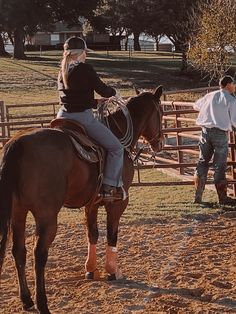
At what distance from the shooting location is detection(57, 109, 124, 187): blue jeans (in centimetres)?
526

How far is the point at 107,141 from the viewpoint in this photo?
17.6 ft

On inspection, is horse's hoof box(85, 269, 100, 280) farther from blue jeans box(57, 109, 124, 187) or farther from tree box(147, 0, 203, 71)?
tree box(147, 0, 203, 71)

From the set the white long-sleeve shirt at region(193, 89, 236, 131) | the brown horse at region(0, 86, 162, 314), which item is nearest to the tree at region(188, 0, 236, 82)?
the white long-sleeve shirt at region(193, 89, 236, 131)

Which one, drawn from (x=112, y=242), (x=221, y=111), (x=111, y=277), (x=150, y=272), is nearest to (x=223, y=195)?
(x=221, y=111)

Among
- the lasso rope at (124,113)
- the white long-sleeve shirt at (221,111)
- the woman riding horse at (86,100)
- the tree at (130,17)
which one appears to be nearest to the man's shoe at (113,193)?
the woman riding horse at (86,100)

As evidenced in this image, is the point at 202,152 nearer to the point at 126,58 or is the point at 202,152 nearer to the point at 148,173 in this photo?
the point at 148,173

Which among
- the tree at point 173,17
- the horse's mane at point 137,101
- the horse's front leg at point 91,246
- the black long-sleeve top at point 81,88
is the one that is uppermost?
the tree at point 173,17

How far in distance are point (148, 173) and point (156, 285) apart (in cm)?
615

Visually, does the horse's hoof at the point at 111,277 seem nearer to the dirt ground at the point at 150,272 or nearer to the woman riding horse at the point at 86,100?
the dirt ground at the point at 150,272

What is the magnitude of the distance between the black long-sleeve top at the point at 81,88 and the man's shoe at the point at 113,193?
2.64 ft

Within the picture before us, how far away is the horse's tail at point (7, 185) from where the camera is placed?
4508 mm

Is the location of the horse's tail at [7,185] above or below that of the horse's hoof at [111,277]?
above

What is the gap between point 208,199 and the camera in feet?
29.3

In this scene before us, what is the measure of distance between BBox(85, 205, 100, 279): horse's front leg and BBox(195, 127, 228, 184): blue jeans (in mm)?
2998
